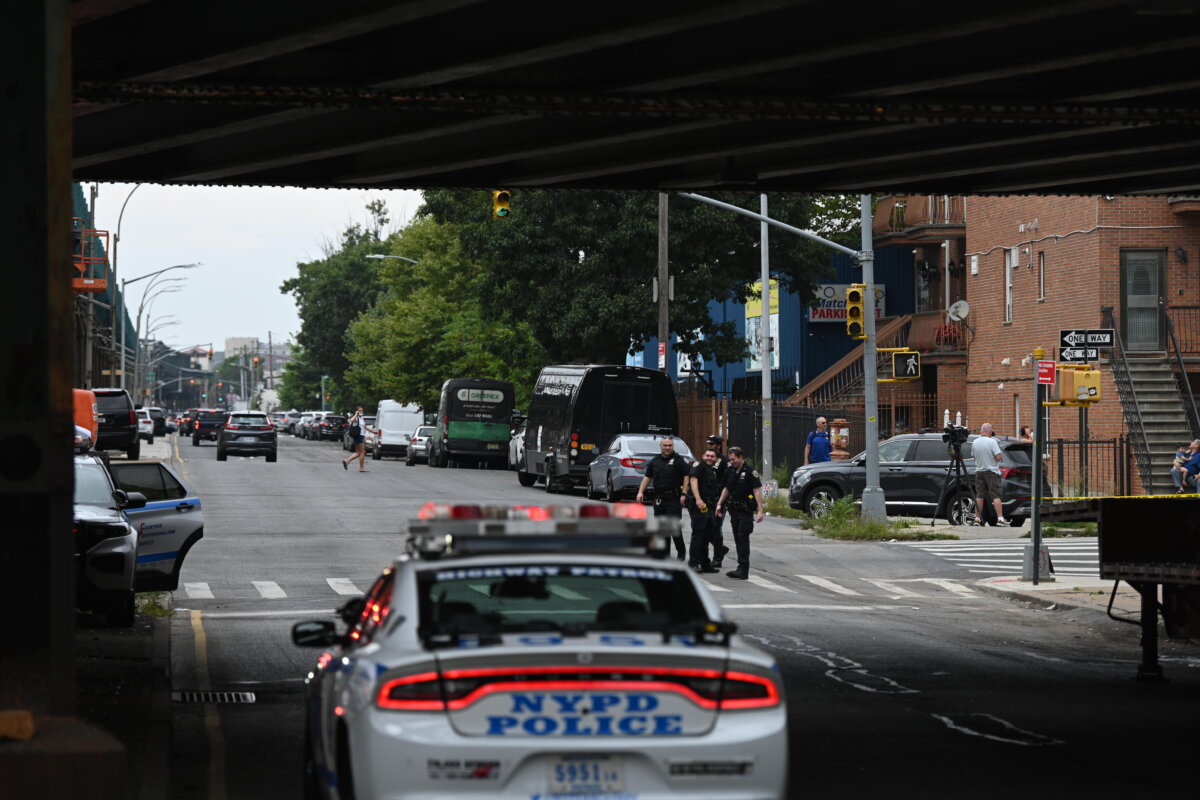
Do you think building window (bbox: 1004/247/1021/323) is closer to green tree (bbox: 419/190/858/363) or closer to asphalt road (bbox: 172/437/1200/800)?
green tree (bbox: 419/190/858/363)

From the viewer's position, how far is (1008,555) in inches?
1114

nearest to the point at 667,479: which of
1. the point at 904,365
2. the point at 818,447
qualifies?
the point at 904,365

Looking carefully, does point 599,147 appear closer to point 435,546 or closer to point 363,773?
point 435,546

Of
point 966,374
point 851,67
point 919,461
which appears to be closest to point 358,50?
point 851,67

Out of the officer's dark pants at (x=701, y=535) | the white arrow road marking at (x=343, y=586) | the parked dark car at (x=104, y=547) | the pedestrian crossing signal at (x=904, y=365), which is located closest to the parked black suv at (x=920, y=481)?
the pedestrian crossing signal at (x=904, y=365)

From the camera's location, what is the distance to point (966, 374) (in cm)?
4759

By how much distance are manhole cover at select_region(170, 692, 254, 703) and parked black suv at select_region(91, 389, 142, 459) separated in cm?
3661

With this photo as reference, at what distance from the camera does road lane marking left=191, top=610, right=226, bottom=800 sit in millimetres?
10148

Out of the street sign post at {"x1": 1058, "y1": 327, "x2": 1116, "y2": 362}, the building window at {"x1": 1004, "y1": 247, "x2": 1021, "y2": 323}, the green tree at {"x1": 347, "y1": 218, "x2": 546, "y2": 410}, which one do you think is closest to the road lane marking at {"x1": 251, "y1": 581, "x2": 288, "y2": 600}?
the street sign post at {"x1": 1058, "y1": 327, "x2": 1116, "y2": 362}

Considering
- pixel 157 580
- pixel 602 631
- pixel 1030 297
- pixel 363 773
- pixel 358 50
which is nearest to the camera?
pixel 363 773

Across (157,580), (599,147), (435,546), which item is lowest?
(157,580)

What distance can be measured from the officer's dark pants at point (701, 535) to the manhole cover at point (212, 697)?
11297 mm

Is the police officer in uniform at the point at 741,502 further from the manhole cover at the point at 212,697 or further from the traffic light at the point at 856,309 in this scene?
the manhole cover at the point at 212,697

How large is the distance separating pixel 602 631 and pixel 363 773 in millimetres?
1114
